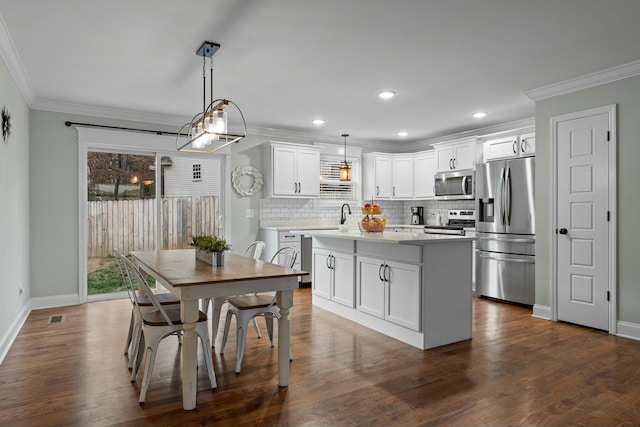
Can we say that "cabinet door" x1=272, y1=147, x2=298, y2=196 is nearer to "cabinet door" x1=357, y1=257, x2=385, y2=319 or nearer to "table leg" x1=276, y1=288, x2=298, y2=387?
"cabinet door" x1=357, y1=257, x2=385, y2=319

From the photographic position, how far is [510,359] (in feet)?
10.3

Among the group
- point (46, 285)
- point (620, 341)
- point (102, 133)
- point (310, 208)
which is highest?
point (102, 133)

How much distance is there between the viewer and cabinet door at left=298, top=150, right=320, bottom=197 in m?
6.36

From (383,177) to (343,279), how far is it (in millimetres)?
3277

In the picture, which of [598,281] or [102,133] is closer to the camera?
[598,281]

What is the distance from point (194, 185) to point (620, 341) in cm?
512

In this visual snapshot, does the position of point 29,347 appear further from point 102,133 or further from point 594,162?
point 594,162

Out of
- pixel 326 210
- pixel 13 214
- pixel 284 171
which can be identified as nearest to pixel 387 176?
pixel 326 210

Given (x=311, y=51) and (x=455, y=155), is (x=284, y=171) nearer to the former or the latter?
(x=455, y=155)

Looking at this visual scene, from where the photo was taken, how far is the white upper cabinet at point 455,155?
5.93 meters

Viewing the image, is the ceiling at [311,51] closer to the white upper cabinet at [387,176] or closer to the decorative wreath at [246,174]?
the decorative wreath at [246,174]

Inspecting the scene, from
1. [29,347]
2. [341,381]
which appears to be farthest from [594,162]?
[29,347]

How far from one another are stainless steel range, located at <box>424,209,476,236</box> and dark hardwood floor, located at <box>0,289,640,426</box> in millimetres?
2241

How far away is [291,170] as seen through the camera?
6277mm
